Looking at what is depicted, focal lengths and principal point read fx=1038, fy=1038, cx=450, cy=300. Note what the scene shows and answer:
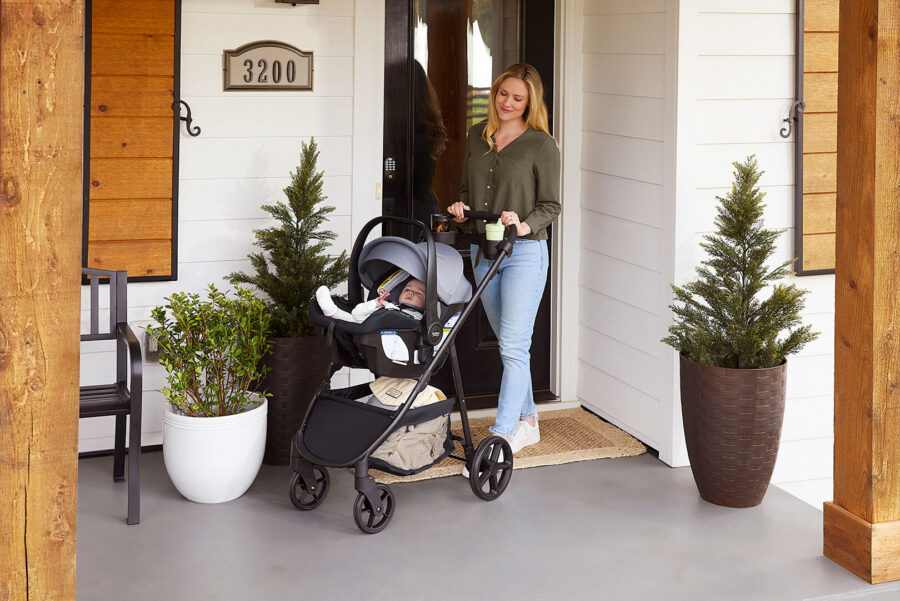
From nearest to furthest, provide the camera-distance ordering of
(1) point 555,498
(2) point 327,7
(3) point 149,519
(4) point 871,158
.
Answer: (4) point 871,158
(3) point 149,519
(1) point 555,498
(2) point 327,7

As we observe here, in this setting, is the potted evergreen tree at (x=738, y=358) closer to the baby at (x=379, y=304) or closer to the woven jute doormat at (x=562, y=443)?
the woven jute doormat at (x=562, y=443)

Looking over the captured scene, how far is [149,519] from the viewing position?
3691mm

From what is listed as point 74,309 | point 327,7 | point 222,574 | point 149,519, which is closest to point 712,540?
point 222,574

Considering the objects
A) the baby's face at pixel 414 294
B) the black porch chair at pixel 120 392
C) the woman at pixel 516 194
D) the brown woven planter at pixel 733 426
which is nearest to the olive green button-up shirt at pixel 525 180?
the woman at pixel 516 194

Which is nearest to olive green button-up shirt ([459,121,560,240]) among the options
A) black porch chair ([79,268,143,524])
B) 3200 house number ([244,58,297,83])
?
3200 house number ([244,58,297,83])

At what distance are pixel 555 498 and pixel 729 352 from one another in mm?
849

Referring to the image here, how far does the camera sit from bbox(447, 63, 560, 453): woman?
4.06 meters

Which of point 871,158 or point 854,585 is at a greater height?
point 871,158

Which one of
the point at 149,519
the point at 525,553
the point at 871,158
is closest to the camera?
the point at 871,158

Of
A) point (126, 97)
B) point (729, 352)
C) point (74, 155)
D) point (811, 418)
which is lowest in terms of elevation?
point (811, 418)

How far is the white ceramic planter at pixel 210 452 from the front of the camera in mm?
Answer: 3736

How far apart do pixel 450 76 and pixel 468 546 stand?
7.20 feet

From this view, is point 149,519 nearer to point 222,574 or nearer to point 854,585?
point 222,574

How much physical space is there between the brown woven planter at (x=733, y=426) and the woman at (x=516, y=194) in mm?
680
